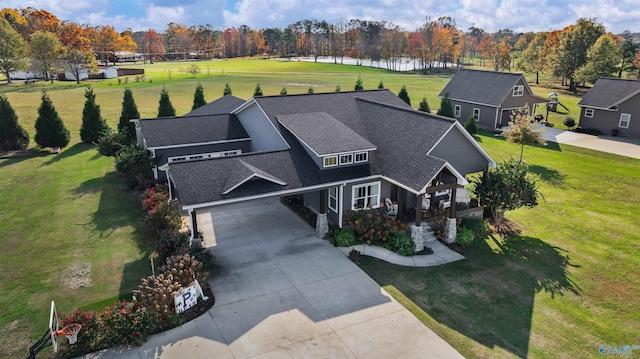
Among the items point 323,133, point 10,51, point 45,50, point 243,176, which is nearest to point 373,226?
point 323,133

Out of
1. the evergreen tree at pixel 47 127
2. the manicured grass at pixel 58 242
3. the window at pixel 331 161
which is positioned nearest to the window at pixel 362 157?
the window at pixel 331 161

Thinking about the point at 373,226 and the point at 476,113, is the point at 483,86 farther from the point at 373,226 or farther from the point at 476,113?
the point at 373,226

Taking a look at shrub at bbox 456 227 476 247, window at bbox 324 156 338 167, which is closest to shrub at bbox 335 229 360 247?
window at bbox 324 156 338 167

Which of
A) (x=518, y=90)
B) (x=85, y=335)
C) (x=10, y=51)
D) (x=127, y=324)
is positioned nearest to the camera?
(x=85, y=335)

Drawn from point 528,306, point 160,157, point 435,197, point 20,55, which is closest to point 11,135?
point 160,157

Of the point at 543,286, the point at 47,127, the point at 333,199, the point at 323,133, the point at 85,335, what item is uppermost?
the point at 323,133
